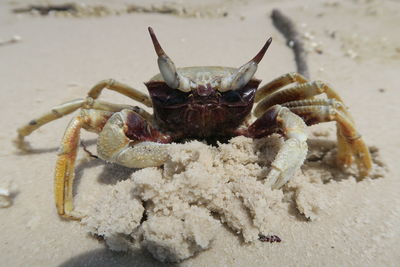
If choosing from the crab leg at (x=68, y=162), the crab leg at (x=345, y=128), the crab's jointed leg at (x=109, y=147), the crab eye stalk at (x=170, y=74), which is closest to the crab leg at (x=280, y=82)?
the crab leg at (x=345, y=128)

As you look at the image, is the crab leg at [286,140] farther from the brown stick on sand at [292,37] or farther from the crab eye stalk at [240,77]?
the brown stick on sand at [292,37]

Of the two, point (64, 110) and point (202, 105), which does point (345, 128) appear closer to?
point (202, 105)

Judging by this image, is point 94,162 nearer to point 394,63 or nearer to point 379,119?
point 379,119

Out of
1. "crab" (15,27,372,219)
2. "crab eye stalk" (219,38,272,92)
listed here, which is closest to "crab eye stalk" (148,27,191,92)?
"crab" (15,27,372,219)

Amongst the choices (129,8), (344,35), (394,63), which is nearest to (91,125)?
(394,63)

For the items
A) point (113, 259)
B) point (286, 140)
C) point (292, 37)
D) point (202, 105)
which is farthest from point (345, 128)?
point (292, 37)

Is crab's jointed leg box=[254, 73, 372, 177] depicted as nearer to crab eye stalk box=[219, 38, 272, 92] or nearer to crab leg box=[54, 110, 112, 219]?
crab eye stalk box=[219, 38, 272, 92]
